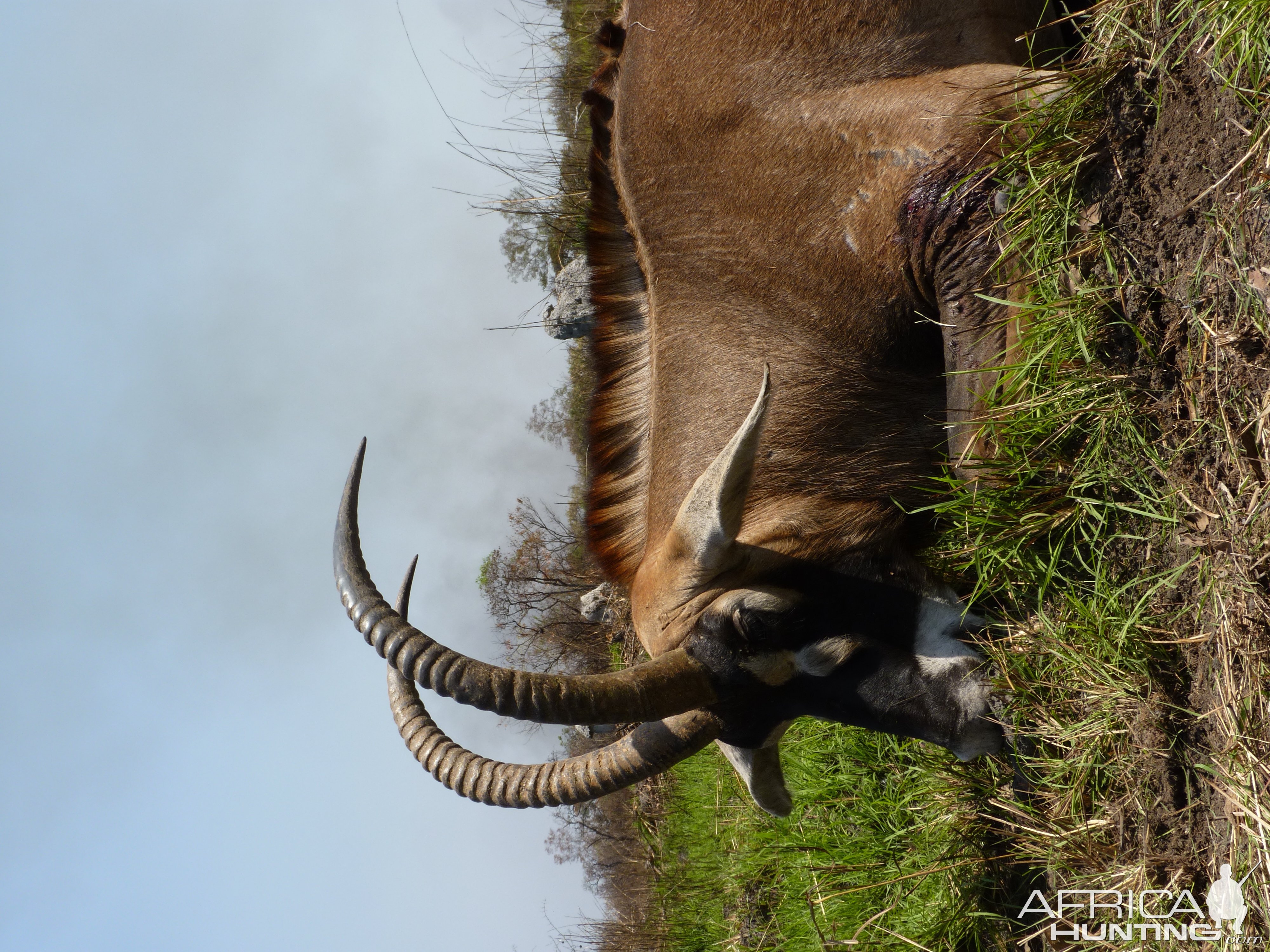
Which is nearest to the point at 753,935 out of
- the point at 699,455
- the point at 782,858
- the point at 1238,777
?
the point at 782,858

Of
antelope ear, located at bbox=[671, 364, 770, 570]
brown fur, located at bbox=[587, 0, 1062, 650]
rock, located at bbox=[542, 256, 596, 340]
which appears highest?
rock, located at bbox=[542, 256, 596, 340]

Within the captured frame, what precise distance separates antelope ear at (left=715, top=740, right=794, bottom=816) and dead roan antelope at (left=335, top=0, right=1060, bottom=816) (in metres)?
0.02

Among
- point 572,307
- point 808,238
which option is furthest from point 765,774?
point 572,307

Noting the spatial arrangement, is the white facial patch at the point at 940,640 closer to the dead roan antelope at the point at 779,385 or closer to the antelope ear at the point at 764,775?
the dead roan antelope at the point at 779,385

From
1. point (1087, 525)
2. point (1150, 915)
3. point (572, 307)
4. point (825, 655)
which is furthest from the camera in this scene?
point (572, 307)

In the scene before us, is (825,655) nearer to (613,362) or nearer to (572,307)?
(613,362)

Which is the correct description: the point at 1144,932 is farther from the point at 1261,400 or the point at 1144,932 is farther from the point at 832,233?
the point at 832,233

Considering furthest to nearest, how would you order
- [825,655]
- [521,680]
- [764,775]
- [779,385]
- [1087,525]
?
1. [764,775]
2. [779,385]
3. [825,655]
4. [521,680]
5. [1087,525]

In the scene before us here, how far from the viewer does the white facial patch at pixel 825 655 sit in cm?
334

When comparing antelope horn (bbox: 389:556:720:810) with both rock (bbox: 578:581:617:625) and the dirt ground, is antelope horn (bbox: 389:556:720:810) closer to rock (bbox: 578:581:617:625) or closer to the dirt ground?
the dirt ground

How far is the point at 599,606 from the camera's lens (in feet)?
33.5

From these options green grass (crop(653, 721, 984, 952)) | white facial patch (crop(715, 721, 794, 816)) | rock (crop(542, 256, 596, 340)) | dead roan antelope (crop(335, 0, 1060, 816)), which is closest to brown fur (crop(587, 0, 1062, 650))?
dead roan antelope (crop(335, 0, 1060, 816))

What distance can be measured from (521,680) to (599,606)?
7134mm

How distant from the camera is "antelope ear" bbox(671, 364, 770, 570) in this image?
2.82 metres
